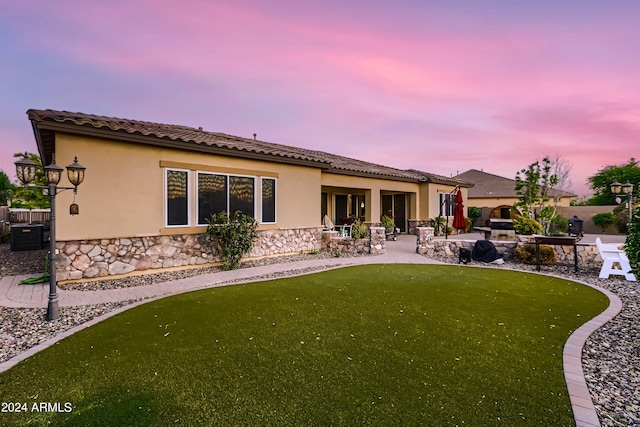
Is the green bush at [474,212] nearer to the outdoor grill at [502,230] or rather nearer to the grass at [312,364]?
the outdoor grill at [502,230]

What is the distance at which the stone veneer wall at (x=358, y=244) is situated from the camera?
40.8ft

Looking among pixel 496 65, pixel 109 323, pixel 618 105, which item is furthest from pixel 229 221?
pixel 618 105

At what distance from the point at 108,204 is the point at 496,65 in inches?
540

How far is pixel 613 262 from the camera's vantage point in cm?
881

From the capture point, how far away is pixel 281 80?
516 inches

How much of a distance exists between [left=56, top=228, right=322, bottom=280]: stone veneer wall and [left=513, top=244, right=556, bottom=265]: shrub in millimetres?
9672

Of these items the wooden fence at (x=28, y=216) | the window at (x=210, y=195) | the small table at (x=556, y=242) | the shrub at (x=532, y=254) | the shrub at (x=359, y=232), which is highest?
the window at (x=210, y=195)

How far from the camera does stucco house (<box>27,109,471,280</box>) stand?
7.20 metres

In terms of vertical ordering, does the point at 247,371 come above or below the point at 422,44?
below

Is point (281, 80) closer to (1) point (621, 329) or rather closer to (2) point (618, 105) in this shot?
(1) point (621, 329)

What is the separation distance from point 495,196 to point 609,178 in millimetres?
14653

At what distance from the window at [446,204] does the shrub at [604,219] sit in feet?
33.0

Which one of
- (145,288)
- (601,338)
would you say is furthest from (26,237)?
(601,338)

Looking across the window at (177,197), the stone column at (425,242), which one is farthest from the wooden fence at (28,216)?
the stone column at (425,242)
